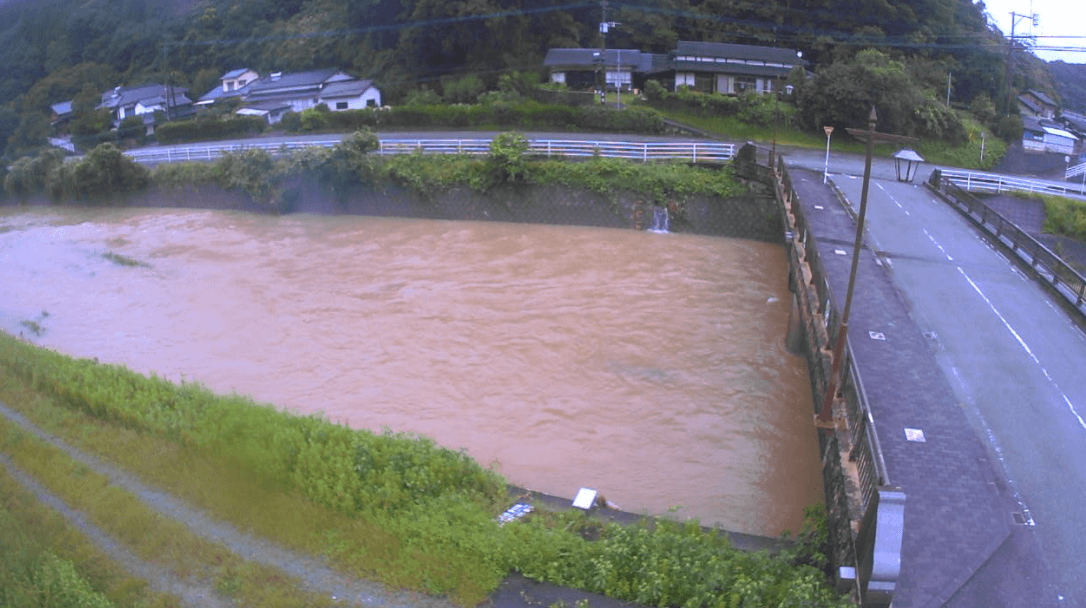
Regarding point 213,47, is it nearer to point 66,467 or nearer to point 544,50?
point 544,50

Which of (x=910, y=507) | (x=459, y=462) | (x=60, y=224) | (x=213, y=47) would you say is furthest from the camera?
(x=213, y=47)

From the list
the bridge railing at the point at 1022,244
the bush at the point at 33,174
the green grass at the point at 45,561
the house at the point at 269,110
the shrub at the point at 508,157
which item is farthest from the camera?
the house at the point at 269,110

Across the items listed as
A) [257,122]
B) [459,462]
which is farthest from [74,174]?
[459,462]

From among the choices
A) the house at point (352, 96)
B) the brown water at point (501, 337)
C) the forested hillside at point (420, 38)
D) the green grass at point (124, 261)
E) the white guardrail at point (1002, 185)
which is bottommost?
the brown water at point (501, 337)

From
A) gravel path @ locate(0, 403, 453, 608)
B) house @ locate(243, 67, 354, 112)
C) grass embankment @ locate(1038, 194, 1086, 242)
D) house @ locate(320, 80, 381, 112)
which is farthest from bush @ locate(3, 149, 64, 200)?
grass embankment @ locate(1038, 194, 1086, 242)

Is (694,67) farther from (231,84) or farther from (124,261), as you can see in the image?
Answer: (231,84)

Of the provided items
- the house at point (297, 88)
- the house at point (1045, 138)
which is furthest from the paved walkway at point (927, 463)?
the house at point (297, 88)

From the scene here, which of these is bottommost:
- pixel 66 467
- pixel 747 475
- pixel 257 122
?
pixel 747 475

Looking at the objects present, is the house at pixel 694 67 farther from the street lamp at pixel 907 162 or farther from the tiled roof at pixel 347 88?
the street lamp at pixel 907 162
